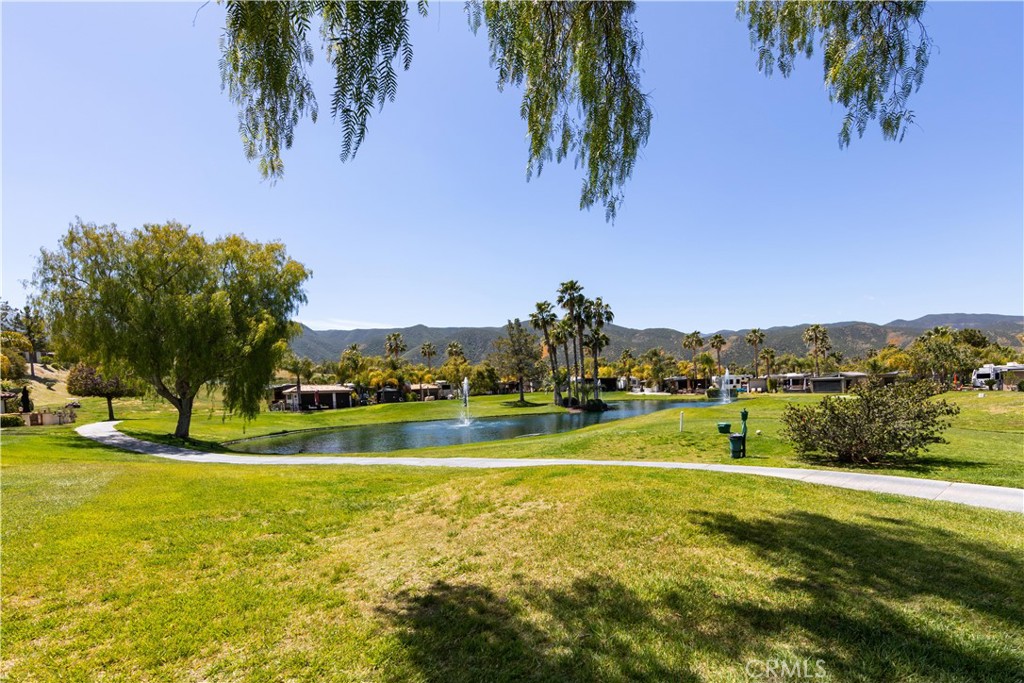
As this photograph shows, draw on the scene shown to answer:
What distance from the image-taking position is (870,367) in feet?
256

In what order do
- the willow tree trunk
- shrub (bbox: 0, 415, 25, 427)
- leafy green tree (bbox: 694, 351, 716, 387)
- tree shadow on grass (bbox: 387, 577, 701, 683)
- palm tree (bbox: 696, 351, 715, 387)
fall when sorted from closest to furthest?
1. tree shadow on grass (bbox: 387, 577, 701, 683)
2. the willow tree trunk
3. shrub (bbox: 0, 415, 25, 427)
4. leafy green tree (bbox: 694, 351, 716, 387)
5. palm tree (bbox: 696, 351, 715, 387)

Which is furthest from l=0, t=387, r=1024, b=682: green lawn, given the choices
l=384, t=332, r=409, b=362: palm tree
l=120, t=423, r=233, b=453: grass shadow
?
l=384, t=332, r=409, b=362: palm tree

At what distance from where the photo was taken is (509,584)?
16.1 feet

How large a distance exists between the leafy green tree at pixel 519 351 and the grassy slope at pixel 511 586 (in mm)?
73016

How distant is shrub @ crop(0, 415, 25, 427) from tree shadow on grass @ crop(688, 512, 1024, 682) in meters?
36.9

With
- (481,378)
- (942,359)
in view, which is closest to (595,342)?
(481,378)

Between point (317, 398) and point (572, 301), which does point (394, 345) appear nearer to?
point (317, 398)

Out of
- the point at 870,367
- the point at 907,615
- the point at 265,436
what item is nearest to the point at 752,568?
the point at 907,615

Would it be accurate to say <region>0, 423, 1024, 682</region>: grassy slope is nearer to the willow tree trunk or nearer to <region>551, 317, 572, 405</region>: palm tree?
the willow tree trunk

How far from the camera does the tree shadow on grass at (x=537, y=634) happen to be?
3.37 m

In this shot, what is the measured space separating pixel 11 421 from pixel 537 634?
121ft

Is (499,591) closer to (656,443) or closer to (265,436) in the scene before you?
(656,443)

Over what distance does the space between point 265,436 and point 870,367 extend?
8919 centimetres

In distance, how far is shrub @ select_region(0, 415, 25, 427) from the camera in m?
26.2
